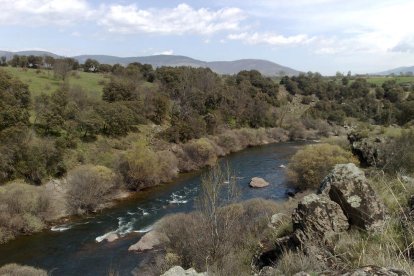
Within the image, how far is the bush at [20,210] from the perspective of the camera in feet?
117

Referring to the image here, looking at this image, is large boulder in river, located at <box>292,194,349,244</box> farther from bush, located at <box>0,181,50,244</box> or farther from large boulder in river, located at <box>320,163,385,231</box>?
bush, located at <box>0,181,50,244</box>

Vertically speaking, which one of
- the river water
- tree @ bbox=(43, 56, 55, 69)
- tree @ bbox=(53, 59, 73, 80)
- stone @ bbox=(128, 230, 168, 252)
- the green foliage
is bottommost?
the river water

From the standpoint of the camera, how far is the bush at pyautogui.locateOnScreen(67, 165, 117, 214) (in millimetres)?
42188

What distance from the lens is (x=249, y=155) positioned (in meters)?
70.6

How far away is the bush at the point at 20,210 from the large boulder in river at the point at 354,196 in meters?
33.1

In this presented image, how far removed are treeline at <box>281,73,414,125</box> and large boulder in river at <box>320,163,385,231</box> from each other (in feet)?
268

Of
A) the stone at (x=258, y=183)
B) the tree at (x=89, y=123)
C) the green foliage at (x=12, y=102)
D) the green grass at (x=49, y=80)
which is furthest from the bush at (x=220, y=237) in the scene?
the green grass at (x=49, y=80)

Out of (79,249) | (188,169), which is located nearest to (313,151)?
(188,169)

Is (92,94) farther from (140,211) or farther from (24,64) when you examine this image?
(140,211)

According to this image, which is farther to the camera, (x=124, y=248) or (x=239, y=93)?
(x=239, y=93)

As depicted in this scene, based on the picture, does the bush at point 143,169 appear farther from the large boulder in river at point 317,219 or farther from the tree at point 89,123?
the large boulder in river at point 317,219

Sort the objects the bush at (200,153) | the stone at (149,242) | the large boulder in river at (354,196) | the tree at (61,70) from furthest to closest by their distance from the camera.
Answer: the tree at (61,70), the bush at (200,153), the stone at (149,242), the large boulder in river at (354,196)

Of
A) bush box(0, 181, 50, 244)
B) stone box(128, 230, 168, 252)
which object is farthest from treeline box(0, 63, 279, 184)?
stone box(128, 230, 168, 252)

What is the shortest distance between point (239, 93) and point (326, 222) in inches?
3485
